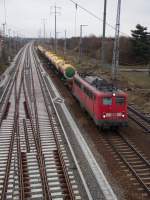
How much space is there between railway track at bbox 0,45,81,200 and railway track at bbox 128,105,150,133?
5290 mm

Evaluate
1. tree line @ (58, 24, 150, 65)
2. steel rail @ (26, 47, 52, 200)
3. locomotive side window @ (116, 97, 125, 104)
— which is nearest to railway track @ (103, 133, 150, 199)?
locomotive side window @ (116, 97, 125, 104)

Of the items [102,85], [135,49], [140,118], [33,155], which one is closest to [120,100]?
[102,85]

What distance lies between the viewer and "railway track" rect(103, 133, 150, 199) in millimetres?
14735

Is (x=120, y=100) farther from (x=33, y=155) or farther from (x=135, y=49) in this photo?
(x=135, y=49)

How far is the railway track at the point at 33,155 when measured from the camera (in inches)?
557

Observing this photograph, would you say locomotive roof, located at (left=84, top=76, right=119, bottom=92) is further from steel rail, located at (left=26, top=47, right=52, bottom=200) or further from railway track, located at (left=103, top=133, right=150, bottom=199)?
steel rail, located at (left=26, top=47, right=52, bottom=200)

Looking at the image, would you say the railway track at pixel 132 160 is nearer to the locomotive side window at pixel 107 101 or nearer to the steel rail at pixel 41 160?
the locomotive side window at pixel 107 101

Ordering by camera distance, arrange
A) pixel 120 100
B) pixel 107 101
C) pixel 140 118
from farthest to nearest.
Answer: pixel 140 118, pixel 120 100, pixel 107 101

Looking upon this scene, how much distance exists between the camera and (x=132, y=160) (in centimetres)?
1755

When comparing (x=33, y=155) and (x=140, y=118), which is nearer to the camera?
(x=33, y=155)

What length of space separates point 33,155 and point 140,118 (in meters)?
10.3

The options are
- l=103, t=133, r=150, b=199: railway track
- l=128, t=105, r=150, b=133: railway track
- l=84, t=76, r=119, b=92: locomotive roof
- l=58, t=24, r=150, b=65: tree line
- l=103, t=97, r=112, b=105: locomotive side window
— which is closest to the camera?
l=103, t=133, r=150, b=199: railway track

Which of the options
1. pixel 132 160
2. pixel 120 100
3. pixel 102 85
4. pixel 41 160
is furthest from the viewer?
pixel 102 85

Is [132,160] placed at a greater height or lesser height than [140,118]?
lesser
